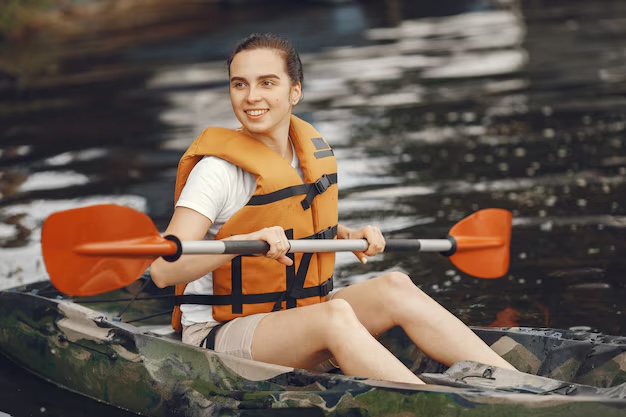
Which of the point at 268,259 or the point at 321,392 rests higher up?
the point at 268,259

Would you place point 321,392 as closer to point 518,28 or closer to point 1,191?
point 1,191

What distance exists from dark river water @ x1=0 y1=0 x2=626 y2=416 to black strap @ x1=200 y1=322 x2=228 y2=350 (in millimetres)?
520

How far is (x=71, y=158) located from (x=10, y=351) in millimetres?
5014

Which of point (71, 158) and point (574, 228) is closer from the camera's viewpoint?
point (574, 228)

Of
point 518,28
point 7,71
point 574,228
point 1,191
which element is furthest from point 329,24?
point 574,228

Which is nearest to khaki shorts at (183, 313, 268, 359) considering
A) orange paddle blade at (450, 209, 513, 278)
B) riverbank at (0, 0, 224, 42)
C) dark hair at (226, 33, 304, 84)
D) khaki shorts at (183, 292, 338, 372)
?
khaki shorts at (183, 292, 338, 372)

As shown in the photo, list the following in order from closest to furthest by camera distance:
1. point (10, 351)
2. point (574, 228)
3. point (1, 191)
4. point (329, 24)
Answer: point (10, 351) → point (574, 228) → point (1, 191) → point (329, 24)

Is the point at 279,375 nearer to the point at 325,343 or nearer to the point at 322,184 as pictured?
the point at 325,343

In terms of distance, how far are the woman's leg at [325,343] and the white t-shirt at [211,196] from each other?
0.26m

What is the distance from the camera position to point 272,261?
362cm

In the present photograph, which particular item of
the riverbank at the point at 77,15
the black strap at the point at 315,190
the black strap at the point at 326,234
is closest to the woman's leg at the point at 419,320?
the black strap at the point at 326,234

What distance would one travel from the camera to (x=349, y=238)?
12.8ft

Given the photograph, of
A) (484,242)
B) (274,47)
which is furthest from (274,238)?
(484,242)

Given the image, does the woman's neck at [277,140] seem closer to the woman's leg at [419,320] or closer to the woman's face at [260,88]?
the woman's face at [260,88]
